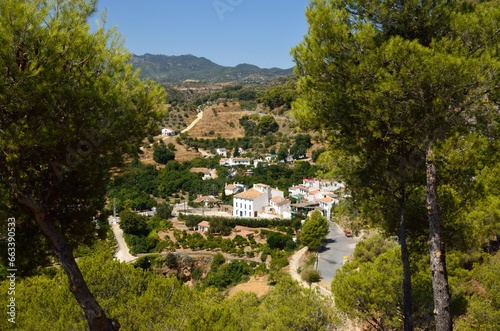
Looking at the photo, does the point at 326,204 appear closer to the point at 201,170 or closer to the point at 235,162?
the point at 201,170

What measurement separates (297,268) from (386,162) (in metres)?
18.6

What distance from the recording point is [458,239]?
209 inches

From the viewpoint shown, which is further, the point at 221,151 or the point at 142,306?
the point at 221,151

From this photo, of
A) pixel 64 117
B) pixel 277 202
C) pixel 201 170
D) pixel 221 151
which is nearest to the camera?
pixel 64 117

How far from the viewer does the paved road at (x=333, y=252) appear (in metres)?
21.2

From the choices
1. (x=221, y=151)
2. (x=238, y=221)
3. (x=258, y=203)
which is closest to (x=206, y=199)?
(x=258, y=203)

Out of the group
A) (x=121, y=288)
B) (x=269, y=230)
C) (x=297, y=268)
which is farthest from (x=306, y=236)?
(x=121, y=288)

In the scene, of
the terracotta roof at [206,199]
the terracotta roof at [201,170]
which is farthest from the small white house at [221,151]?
the terracotta roof at [206,199]

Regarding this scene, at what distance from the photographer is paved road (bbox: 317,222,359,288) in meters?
21.2

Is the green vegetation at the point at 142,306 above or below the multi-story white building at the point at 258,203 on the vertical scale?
above

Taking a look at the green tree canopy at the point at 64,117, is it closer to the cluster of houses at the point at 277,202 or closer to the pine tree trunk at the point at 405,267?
the pine tree trunk at the point at 405,267

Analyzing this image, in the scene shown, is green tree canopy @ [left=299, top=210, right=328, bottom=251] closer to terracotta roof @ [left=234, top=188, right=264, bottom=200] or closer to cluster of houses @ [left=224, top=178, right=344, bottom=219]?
cluster of houses @ [left=224, top=178, right=344, bottom=219]

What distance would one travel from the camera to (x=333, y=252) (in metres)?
25.6

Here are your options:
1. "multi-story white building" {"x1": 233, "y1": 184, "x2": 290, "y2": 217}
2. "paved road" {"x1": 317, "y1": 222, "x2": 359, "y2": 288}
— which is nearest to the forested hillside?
"paved road" {"x1": 317, "y1": 222, "x2": 359, "y2": 288}
